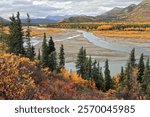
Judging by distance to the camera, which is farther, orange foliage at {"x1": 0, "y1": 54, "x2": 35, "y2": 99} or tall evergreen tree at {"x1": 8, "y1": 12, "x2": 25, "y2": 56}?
tall evergreen tree at {"x1": 8, "y1": 12, "x2": 25, "y2": 56}

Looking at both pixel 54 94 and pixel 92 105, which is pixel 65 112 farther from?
pixel 54 94

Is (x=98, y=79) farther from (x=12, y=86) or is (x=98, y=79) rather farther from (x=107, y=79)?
(x=12, y=86)

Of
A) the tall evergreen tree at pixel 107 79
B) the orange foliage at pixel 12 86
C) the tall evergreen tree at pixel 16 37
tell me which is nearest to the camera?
the orange foliage at pixel 12 86

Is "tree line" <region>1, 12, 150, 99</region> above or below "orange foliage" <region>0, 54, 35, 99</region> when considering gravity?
below

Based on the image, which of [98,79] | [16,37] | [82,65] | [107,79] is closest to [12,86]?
[16,37]

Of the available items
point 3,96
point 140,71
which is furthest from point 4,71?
point 140,71

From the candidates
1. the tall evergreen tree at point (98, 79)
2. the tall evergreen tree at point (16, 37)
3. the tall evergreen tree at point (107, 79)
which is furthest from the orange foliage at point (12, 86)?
the tall evergreen tree at point (107, 79)

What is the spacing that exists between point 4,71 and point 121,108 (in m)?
7.47

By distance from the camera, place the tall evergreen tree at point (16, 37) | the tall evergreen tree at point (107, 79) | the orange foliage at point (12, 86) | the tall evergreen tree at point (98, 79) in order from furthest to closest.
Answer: the tall evergreen tree at point (107, 79), the tall evergreen tree at point (98, 79), the tall evergreen tree at point (16, 37), the orange foliage at point (12, 86)

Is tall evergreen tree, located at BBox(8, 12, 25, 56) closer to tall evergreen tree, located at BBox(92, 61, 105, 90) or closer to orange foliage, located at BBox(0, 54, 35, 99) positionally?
tall evergreen tree, located at BBox(92, 61, 105, 90)

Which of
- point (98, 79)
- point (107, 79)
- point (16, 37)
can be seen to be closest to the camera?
point (16, 37)

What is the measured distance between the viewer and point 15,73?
49.0 feet

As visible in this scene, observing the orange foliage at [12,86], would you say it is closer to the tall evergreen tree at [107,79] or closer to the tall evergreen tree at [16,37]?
the tall evergreen tree at [16,37]

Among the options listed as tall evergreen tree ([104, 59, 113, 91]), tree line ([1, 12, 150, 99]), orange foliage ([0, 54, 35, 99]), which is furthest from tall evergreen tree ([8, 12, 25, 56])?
orange foliage ([0, 54, 35, 99])
